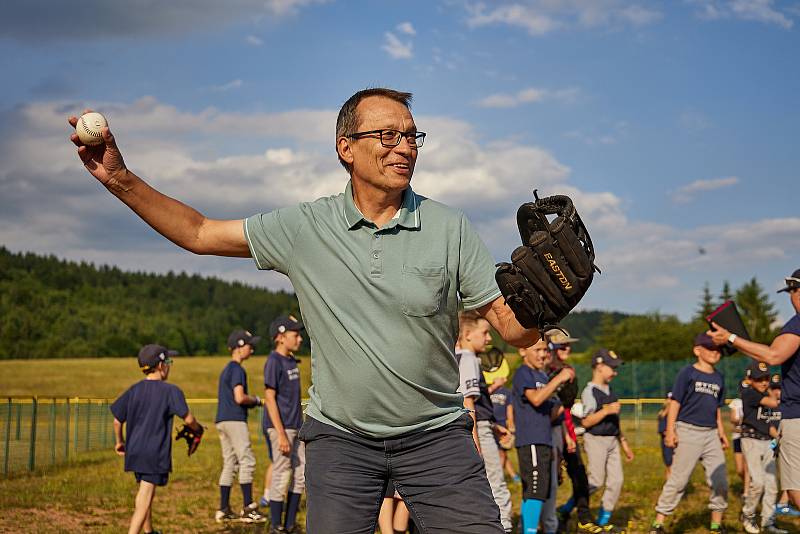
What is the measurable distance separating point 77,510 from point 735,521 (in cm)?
894

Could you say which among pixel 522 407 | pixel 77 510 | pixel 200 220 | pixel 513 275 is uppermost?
pixel 200 220

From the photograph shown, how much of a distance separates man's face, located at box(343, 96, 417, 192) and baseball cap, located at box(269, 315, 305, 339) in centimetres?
787

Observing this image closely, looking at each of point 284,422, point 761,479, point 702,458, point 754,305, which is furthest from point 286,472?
point 754,305

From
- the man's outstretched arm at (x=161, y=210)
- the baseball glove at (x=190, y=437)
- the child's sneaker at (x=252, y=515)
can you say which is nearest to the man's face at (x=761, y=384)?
the child's sneaker at (x=252, y=515)

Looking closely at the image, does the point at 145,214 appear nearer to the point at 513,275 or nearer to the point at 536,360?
the point at 513,275

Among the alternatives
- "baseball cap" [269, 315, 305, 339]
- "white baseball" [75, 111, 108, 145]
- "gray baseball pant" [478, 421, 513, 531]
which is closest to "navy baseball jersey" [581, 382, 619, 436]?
"gray baseball pant" [478, 421, 513, 531]

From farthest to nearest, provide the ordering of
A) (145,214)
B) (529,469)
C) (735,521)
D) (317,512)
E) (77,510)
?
(77,510) < (735,521) < (529,469) < (145,214) < (317,512)

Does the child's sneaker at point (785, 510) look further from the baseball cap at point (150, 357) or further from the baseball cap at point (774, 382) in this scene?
the baseball cap at point (150, 357)

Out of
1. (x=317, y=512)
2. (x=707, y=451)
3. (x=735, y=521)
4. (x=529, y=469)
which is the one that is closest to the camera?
(x=317, y=512)

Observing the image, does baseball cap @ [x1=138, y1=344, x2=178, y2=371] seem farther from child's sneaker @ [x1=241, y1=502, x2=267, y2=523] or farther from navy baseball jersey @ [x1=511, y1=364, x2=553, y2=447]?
navy baseball jersey @ [x1=511, y1=364, x2=553, y2=447]

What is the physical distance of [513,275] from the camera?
384cm

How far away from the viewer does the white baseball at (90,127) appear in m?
3.87

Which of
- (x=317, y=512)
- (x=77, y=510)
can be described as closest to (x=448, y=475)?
(x=317, y=512)

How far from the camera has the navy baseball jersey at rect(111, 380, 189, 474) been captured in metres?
9.65
